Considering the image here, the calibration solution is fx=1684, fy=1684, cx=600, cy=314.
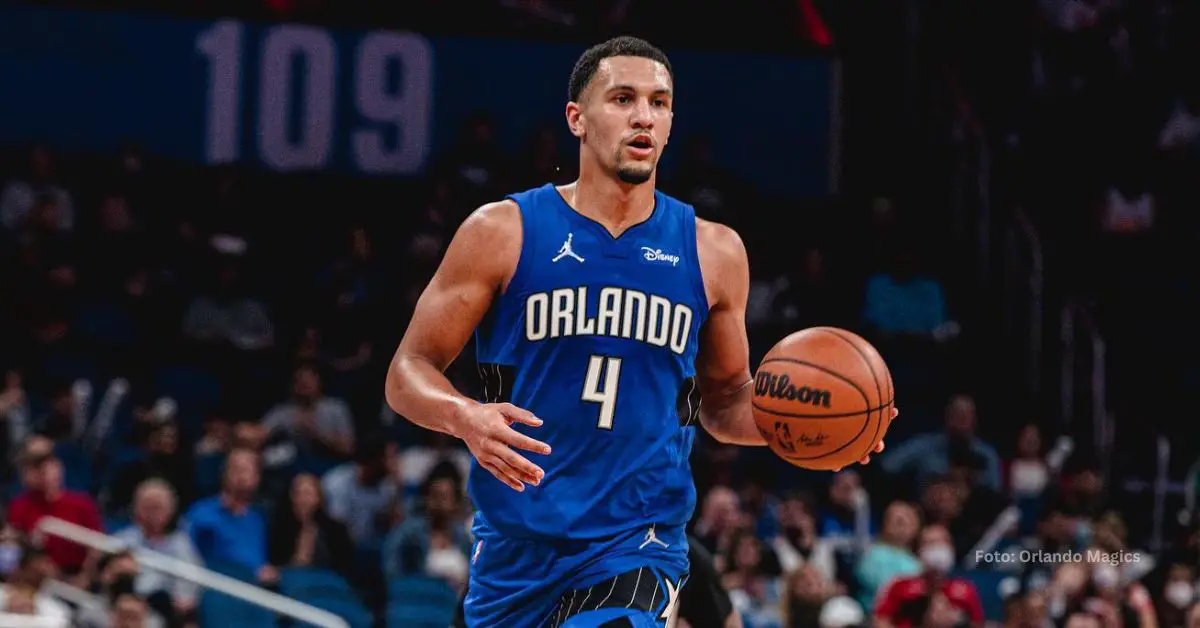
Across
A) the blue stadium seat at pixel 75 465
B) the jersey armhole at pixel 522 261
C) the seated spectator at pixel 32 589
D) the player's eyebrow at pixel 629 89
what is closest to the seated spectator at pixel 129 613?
the seated spectator at pixel 32 589

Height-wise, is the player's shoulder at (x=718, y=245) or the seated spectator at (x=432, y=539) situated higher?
the player's shoulder at (x=718, y=245)

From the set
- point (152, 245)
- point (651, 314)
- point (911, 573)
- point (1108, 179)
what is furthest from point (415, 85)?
point (651, 314)

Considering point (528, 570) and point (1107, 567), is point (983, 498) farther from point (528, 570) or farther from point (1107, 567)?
point (528, 570)

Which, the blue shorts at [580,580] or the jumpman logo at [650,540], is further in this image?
the jumpman logo at [650,540]

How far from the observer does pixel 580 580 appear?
4.20 meters

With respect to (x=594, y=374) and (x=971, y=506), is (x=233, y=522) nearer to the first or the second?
(x=971, y=506)

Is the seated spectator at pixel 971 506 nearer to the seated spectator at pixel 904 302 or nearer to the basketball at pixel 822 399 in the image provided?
the seated spectator at pixel 904 302

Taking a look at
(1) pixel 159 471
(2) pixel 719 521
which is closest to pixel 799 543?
(2) pixel 719 521

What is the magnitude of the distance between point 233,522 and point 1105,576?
17.0 ft

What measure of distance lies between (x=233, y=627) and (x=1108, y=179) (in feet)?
28.7

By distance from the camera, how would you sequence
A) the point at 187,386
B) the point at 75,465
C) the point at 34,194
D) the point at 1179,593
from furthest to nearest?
1. the point at 34,194
2. the point at 187,386
3. the point at 75,465
4. the point at 1179,593

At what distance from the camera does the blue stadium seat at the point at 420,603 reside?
9344 mm

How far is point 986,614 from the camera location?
10.5 meters

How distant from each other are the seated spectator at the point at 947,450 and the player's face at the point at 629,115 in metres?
7.73
